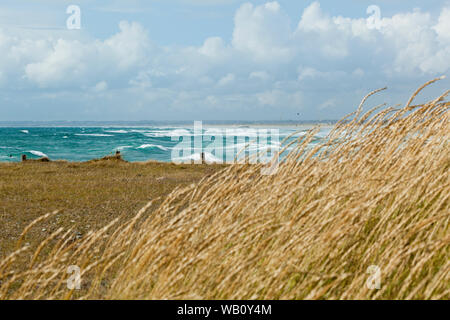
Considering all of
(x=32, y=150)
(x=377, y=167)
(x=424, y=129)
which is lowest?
(x=32, y=150)

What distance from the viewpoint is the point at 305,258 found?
2.64 metres

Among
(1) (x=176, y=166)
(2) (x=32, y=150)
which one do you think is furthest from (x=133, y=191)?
(2) (x=32, y=150)

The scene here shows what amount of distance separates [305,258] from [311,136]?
1.44m

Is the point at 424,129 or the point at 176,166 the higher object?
the point at 424,129

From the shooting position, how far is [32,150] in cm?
4638

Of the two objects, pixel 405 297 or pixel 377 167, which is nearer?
pixel 405 297

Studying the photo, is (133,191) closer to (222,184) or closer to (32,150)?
(222,184)

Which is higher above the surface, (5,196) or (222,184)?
(222,184)
